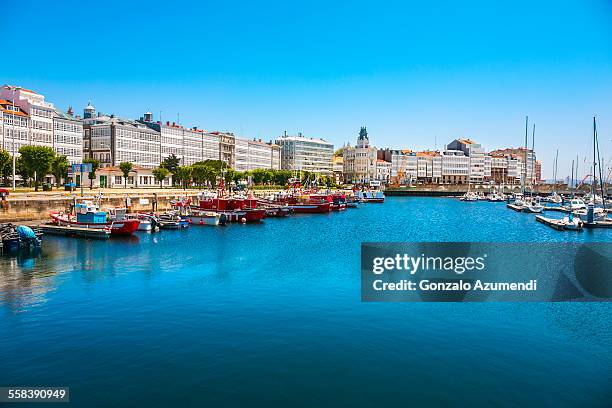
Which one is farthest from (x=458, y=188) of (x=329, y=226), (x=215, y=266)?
(x=215, y=266)

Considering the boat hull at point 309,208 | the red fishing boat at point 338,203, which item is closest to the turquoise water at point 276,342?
the boat hull at point 309,208

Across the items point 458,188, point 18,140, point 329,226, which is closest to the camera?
point 329,226

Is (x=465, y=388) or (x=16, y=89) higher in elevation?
(x=16, y=89)

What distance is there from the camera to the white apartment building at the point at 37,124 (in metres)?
86.4

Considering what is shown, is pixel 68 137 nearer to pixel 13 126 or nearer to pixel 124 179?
pixel 124 179

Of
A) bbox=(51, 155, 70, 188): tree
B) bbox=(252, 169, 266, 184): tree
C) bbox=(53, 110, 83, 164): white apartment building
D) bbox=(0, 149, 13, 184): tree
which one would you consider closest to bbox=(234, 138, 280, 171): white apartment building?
bbox=(252, 169, 266, 184): tree

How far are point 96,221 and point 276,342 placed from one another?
112 feet

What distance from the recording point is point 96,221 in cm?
4725

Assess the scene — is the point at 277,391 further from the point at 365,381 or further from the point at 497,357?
the point at 497,357

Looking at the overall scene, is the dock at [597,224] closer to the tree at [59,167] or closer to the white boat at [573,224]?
the white boat at [573,224]

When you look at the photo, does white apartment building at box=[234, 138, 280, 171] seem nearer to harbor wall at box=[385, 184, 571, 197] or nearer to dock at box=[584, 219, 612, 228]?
harbor wall at box=[385, 184, 571, 197]

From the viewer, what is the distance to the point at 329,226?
210ft

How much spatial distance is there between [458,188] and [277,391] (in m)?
184

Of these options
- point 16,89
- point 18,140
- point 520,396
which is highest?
point 16,89
